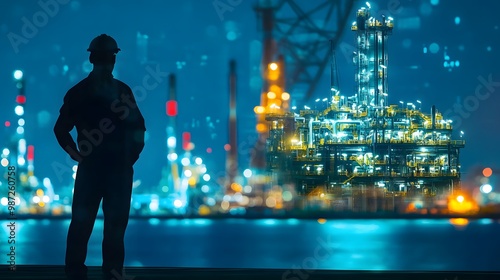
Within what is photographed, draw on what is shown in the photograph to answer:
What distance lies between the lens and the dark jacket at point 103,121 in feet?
17.8

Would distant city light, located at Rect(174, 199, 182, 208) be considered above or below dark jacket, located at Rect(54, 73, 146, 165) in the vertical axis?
below

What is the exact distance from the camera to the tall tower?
79.8 meters

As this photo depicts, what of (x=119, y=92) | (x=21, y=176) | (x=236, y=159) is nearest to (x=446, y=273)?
(x=119, y=92)

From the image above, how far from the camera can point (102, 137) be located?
17.8 feet

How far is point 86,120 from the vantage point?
5.48 meters

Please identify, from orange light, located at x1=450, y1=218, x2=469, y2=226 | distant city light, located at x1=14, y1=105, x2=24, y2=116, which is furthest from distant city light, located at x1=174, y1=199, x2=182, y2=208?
orange light, located at x1=450, y1=218, x2=469, y2=226

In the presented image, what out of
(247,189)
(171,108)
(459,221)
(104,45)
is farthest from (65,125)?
(459,221)

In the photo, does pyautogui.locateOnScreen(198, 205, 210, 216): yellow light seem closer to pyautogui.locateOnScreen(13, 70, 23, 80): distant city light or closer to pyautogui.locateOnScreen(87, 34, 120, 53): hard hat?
pyautogui.locateOnScreen(13, 70, 23, 80): distant city light

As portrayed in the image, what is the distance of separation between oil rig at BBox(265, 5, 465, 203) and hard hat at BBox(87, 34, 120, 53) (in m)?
76.1

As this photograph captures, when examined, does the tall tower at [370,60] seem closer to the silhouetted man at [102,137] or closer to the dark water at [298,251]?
the dark water at [298,251]

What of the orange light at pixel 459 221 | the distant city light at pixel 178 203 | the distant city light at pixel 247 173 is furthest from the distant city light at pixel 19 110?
the orange light at pixel 459 221

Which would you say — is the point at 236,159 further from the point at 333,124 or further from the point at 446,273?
the point at 446,273

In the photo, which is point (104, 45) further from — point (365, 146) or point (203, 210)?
point (203, 210)

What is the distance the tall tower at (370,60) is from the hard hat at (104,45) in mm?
74402
